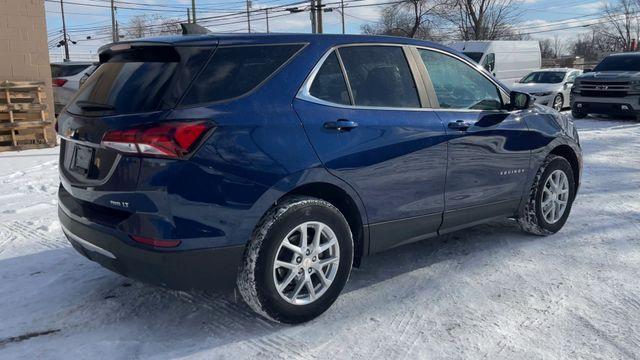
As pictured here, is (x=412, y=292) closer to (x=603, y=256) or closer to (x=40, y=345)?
(x=603, y=256)

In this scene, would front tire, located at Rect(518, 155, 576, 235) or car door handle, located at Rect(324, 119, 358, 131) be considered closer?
car door handle, located at Rect(324, 119, 358, 131)

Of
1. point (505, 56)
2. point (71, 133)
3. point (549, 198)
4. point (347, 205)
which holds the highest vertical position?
point (505, 56)

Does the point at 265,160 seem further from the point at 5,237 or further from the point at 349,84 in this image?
the point at 5,237

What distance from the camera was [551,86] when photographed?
18.0 meters

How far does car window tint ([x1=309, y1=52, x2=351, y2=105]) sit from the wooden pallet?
909 centimetres

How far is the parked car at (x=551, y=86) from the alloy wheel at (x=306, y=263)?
15.6 m

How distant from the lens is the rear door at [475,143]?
4.20 m

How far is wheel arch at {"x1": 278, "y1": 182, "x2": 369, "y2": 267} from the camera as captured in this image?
11.3 feet

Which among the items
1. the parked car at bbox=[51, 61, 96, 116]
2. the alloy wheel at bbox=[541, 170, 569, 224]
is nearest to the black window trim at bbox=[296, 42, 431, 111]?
the alloy wheel at bbox=[541, 170, 569, 224]

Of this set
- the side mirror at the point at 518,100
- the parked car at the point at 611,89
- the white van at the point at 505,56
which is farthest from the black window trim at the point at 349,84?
the white van at the point at 505,56

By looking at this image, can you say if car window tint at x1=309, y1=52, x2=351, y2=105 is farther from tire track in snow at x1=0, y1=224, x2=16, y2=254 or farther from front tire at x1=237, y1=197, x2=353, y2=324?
tire track in snow at x1=0, y1=224, x2=16, y2=254

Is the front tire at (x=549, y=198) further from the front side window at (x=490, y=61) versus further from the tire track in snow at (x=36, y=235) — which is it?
the front side window at (x=490, y=61)

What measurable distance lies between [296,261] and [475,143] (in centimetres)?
182

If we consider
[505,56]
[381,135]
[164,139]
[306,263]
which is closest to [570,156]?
[381,135]
